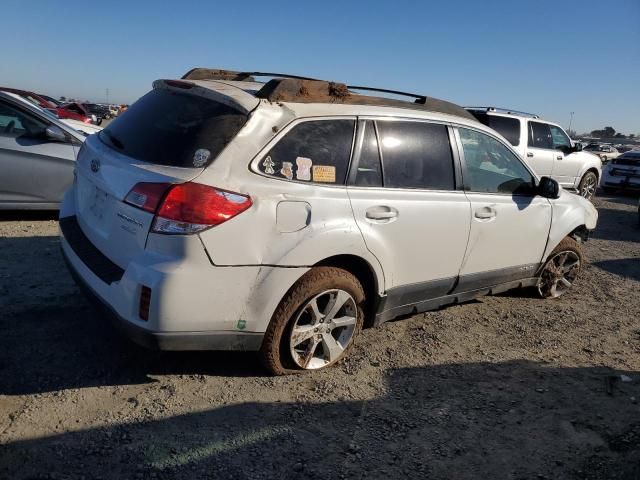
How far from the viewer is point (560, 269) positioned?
17.6 feet

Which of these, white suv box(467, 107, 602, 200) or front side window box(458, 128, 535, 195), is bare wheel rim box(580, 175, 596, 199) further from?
front side window box(458, 128, 535, 195)

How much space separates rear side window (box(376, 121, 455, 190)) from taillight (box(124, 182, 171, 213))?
1.49 m

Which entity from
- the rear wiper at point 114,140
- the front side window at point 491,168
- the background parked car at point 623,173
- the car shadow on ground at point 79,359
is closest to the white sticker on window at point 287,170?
the rear wiper at point 114,140

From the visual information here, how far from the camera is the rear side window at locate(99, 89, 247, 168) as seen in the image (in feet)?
9.57

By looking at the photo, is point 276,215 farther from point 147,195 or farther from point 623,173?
point 623,173

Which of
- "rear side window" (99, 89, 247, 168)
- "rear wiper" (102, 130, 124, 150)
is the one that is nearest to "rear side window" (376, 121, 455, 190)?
"rear side window" (99, 89, 247, 168)

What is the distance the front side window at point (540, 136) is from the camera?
11.0 metres

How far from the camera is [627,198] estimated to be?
15.6 m

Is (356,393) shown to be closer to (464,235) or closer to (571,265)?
(464,235)

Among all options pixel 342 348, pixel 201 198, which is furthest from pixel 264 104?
pixel 342 348

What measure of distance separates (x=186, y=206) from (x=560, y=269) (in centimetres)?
412

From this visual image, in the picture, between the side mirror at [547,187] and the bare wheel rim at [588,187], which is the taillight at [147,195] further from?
the bare wheel rim at [588,187]

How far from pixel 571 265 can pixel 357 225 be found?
327 cm

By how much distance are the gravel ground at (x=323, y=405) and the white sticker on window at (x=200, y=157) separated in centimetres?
134
